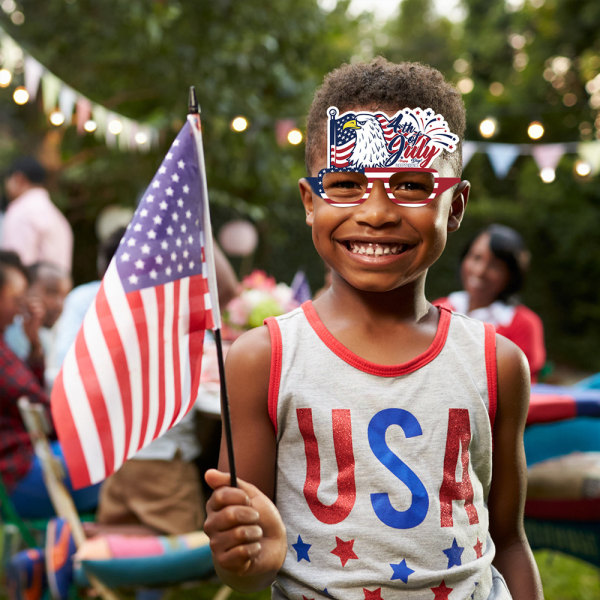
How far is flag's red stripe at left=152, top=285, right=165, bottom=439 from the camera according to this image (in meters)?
1.19

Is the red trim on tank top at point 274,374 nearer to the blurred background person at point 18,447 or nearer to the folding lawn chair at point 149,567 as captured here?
the folding lawn chair at point 149,567

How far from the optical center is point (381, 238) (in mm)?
1214

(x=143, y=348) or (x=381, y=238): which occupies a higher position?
(x=381, y=238)

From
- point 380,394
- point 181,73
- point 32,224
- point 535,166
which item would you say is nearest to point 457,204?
point 380,394

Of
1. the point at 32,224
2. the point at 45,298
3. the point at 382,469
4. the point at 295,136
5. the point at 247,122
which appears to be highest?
the point at 247,122

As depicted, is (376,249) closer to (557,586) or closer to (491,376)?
(491,376)

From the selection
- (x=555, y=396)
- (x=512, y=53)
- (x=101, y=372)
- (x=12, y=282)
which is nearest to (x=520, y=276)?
(x=555, y=396)

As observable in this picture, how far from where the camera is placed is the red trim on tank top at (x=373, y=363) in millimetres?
1238

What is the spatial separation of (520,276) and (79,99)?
11.8 ft

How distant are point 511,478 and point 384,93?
712 mm

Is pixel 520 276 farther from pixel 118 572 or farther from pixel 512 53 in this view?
pixel 512 53

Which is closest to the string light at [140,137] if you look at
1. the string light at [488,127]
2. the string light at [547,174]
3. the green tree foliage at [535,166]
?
the string light at [488,127]

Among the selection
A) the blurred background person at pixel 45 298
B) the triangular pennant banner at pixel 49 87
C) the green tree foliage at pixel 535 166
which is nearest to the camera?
the blurred background person at pixel 45 298

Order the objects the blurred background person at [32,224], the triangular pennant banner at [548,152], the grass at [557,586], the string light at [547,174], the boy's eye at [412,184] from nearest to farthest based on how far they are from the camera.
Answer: the boy's eye at [412,184]
the grass at [557,586]
the blurred background person at [32,224]
the string light at [547,174]
the triangular pennant banner at [548,152]
